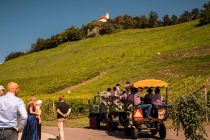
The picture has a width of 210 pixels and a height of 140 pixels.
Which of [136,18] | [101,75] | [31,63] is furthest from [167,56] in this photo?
[136,18]

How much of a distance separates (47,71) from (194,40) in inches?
1089

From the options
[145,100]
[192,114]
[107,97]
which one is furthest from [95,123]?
[192,114]

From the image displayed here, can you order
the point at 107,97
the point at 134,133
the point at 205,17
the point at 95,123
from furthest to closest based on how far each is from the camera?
the point at 205,17 → the point at 95,123 → the point at 107,97 → the point at 134,133

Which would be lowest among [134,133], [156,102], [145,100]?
[134,133]

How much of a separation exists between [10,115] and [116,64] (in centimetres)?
6678

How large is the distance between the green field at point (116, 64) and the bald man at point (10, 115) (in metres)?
25.6

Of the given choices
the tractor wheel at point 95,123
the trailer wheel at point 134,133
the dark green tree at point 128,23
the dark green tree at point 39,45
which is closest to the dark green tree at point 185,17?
the dark green tree at point 128,23

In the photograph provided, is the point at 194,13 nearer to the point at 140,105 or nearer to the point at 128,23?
the point at 128,23

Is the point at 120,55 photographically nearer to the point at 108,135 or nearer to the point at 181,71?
the point at 181,71

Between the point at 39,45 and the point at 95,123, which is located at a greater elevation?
the point at 39,45

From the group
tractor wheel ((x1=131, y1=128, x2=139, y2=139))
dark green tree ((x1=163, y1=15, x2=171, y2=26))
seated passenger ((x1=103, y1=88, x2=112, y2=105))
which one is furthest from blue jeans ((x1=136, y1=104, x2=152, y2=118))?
dark green tree ((x1=163, y1=15, x2=171, y2=26))

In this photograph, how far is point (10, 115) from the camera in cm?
948

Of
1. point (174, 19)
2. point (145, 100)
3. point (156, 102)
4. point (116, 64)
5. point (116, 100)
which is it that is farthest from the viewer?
point (174, 19)

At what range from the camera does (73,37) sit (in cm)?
13488
